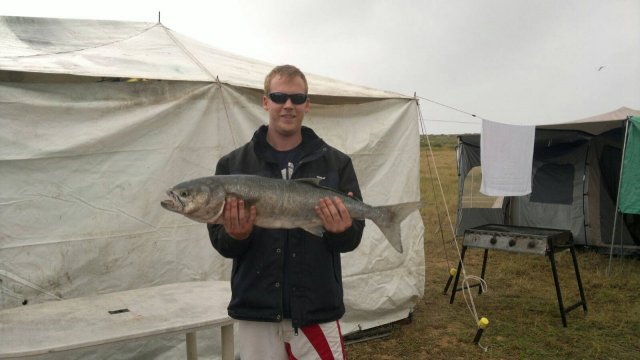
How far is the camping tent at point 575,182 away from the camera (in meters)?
12.2

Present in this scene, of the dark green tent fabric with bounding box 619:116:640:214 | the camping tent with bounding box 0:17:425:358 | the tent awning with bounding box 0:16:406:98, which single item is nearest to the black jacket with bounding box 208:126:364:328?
the camping tent with bounding box 0:17:425:358

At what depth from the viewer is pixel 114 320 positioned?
12.9ft

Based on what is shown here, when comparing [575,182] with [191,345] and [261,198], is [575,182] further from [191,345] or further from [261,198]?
[261,198]

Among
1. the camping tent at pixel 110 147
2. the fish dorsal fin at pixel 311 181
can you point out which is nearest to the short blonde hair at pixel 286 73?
the fish dorsal fin at pixel 311 181

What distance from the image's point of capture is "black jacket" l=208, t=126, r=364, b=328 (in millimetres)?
3055

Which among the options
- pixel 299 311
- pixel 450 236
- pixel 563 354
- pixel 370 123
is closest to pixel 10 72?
pixel 299 311

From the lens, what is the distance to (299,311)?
3.04m

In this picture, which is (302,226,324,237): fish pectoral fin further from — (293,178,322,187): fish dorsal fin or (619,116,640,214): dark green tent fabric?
(619,116,640,214): dark green tent fabric

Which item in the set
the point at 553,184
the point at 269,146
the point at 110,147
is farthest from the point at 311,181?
the point at 553,184

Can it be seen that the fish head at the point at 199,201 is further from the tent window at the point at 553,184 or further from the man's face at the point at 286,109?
the tent window at the point at 553,184

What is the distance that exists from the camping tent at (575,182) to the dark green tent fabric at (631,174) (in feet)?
3.94

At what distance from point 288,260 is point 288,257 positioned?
0.02 meters

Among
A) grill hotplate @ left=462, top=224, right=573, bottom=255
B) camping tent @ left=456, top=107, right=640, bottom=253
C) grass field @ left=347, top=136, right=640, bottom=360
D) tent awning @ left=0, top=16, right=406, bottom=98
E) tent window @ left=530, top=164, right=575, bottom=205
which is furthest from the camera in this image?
tent window @ left=530, top=164, right=575, bottom=205

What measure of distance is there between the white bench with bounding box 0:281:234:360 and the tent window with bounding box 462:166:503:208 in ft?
33.7
